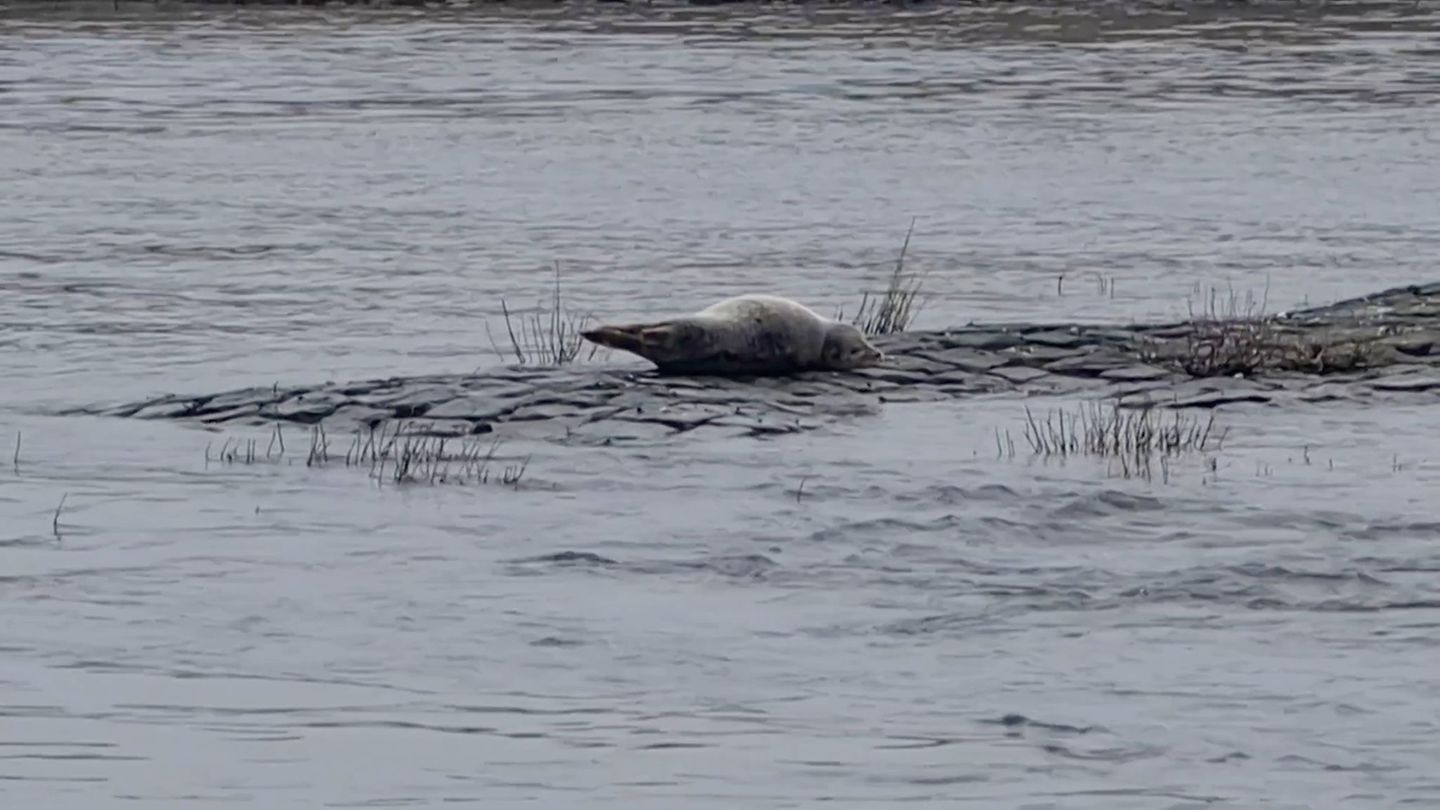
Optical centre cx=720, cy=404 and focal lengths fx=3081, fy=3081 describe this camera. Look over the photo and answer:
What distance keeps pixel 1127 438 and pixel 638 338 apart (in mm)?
2853

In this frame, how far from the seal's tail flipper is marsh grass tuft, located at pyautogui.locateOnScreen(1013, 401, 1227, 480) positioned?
1907 mm

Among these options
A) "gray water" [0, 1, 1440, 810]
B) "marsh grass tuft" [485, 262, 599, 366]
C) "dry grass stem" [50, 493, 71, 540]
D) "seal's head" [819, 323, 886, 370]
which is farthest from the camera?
"marsh grass tuft" [485, 262, 599, 366]

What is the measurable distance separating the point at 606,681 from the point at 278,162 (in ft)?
71.1

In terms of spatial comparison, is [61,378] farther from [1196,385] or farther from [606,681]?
[606,681]

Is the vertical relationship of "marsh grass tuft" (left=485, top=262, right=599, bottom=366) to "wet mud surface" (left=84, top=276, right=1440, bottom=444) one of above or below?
below

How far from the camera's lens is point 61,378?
15.8 m

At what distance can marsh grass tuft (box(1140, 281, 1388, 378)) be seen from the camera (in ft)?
49.7

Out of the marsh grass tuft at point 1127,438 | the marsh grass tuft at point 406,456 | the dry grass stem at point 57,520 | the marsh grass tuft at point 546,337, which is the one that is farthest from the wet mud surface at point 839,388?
the dry grass stem at point 57,520

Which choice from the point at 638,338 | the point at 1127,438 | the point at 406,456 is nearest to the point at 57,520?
the point at 406,456

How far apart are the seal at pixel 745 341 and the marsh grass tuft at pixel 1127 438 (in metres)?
1.46

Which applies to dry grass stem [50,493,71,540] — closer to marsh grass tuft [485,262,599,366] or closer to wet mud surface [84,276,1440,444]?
wet mud surface [84,276,1440,444]

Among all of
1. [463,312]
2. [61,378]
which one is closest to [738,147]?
[463,312]

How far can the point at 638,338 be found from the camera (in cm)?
1473

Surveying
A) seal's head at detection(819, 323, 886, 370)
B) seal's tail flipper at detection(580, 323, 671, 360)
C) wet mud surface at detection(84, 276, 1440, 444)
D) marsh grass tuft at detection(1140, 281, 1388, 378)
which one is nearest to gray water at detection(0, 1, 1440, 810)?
wet mud surface at detection(84, 276, 1440, 444)
